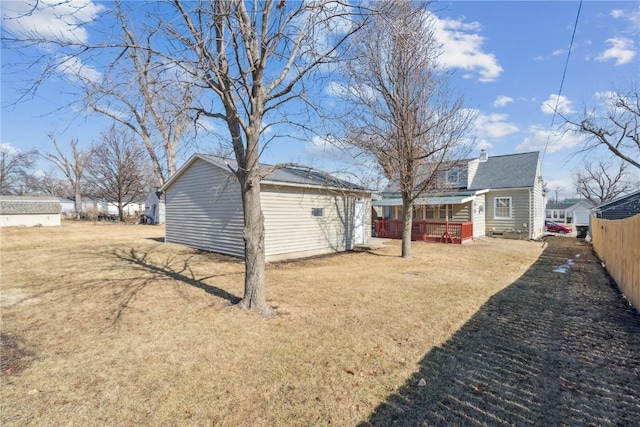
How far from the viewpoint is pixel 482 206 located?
20531 mm

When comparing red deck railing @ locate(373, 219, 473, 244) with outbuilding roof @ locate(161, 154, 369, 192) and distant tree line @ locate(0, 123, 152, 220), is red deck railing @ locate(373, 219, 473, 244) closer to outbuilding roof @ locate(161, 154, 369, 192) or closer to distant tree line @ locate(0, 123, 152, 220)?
outbuilding roof @ locate(161, 154, 369, 192)

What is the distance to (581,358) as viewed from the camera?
13.1ft

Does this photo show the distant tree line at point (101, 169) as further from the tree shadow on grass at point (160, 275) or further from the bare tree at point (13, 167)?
the tree shadow on grass at point (160, 275)

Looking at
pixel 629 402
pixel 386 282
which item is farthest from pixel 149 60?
pixel 629 402

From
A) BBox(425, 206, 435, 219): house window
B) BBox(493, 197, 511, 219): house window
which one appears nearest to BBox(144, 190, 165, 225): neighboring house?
BBox(425, 206, 435, 219): house window

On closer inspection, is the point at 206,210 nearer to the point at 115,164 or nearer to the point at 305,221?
the point at 305,221

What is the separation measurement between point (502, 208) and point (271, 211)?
16.4 meters

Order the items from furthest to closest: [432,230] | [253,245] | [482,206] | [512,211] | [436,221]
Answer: [482,206] → [512,211] → [436,221] → [432,230] → [253,245]

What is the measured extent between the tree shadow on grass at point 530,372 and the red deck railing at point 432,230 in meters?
10.7

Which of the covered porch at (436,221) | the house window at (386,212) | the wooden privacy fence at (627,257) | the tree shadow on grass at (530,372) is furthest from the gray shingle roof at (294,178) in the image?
the house window at (386,212)

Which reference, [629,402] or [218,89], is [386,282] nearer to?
[629,402]

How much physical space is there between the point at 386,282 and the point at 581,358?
4388 mm

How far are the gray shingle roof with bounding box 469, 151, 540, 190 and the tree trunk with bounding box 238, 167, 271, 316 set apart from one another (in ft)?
62.4

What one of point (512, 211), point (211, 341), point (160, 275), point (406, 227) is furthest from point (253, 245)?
point (512, 211)
